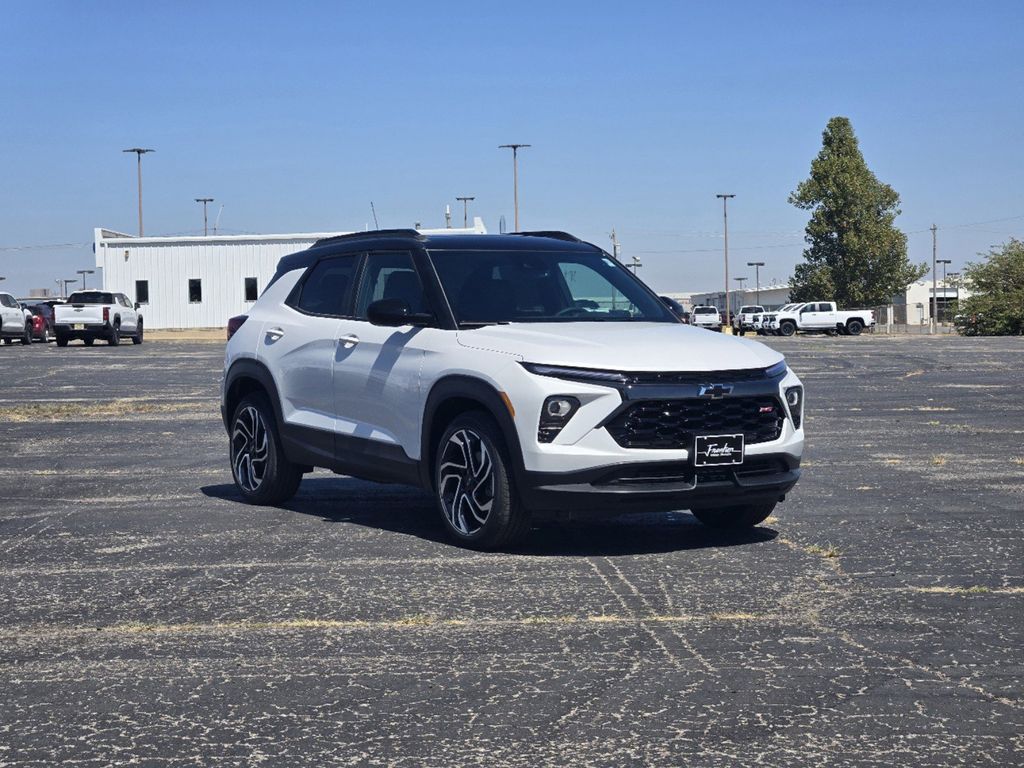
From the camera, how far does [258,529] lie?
8.69 metres

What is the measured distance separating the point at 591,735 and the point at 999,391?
1842cm

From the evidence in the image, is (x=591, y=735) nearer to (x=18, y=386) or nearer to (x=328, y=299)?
(x=328, y=299)

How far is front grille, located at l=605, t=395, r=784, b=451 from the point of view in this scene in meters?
7.33

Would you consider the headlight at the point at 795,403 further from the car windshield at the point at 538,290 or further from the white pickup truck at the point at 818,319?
the white pickup truck at the point at 818,319

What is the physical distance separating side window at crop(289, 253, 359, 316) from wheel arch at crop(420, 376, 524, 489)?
4.60 ft

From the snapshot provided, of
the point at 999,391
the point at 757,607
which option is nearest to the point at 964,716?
the point at 757,607

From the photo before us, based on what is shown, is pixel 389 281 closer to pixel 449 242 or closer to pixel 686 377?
pixel 449 242

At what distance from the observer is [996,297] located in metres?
65.6

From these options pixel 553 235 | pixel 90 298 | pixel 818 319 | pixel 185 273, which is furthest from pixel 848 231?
pixel 553 235

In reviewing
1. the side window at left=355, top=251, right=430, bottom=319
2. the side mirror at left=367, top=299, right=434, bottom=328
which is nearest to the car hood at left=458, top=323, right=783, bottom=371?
the side mirror at left=367, top=299, right=434, bottom=328

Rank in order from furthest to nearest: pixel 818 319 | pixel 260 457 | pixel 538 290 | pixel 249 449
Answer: pixel 818 319 < pixel 249 449 < pixel 260 457 < pixel 538 290

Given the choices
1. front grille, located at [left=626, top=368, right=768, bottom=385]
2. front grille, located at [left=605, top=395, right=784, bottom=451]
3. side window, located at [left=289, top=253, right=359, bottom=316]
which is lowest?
front grille, located at [left=605, top=395, right=784, bottom=451]

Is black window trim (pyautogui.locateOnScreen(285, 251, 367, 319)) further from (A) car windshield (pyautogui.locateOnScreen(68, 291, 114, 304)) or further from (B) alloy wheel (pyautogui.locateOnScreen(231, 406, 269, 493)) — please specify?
(A) car windshield (pyautogui.locateOnScreen(68, 291, 114, 304))

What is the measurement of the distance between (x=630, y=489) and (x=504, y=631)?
5.57 feet
